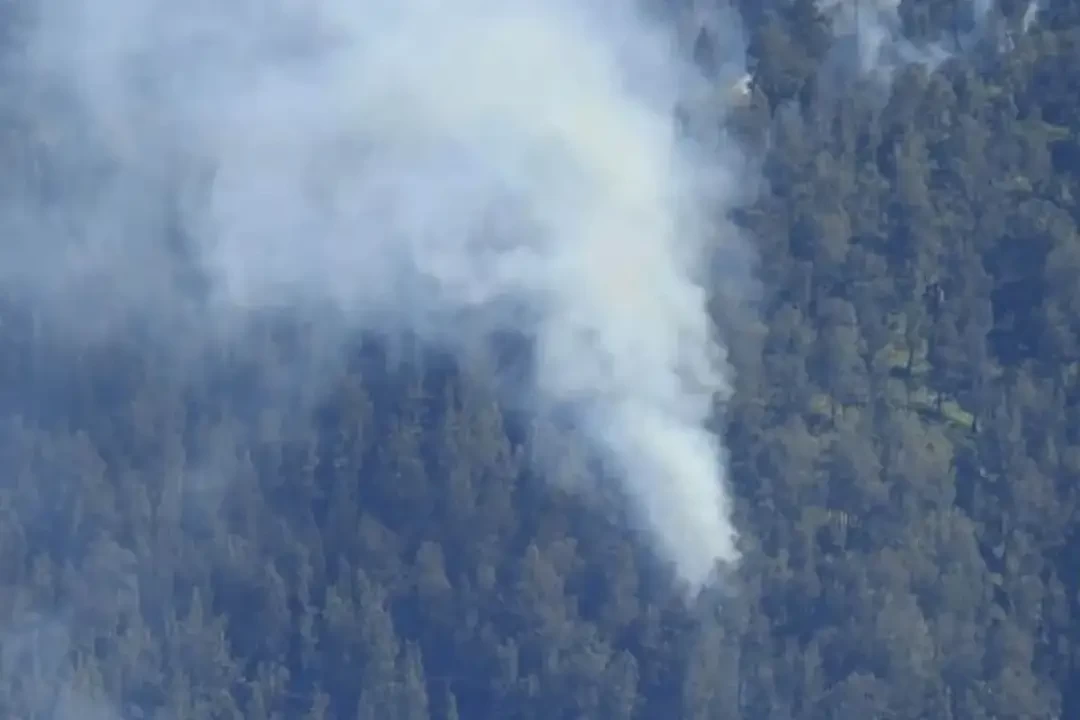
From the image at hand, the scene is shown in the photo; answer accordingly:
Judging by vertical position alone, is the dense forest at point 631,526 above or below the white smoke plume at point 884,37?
below

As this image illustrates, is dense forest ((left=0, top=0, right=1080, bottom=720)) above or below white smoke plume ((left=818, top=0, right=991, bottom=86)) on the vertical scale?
below

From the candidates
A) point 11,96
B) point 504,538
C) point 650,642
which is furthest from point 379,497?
point 11,96

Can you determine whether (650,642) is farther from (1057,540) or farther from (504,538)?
(1057,540)

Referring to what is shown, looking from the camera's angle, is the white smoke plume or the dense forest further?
the white smoke plume

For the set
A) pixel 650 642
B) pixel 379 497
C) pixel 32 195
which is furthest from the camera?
pixel 32 195

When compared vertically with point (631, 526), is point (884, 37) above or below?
above

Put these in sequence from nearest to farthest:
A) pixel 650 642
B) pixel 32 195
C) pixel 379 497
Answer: pixel 650 642 < pixel 379 497 < pixel 32 195

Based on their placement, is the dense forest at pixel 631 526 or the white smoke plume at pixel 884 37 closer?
the dense forest at pixel 631 526

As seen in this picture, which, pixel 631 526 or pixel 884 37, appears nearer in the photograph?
pixel 631 526
